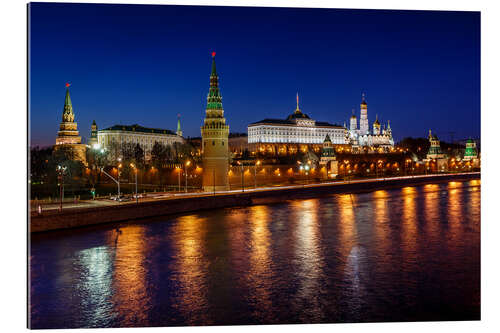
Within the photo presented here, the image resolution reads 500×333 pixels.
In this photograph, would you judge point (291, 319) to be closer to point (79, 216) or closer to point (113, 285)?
point (113, 285)

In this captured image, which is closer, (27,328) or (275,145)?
(27,328)

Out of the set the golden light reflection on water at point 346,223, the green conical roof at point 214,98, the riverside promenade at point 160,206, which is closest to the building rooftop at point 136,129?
the green conical roof at point 214,98

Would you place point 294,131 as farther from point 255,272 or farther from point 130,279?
point 130,279

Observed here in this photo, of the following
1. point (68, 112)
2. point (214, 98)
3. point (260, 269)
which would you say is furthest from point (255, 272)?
point (68, 112)

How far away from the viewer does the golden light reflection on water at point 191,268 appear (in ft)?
24.6

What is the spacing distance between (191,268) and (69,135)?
88.6ft

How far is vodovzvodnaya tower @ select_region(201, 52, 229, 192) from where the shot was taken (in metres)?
27.3

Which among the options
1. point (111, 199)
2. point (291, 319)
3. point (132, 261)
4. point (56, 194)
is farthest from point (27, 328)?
point (56, 194)

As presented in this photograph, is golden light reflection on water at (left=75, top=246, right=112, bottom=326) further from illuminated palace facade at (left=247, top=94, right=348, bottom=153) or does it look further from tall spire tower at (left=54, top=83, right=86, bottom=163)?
illuminated palace facade at (left=247, top=94, right=348, bottom=153)

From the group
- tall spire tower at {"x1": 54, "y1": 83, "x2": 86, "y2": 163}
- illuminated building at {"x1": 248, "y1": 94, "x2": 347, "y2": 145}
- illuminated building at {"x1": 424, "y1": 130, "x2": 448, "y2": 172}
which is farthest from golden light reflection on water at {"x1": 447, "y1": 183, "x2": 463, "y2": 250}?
illuminated building at {"x1": 248, "y1": 94, "x2": 347, "y2": 145}

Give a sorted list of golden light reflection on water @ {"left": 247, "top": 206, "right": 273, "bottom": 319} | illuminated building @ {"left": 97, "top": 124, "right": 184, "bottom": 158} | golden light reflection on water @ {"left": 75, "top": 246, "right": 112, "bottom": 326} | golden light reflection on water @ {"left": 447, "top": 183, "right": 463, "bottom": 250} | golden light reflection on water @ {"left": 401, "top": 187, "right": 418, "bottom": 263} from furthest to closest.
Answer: illuminated building @ {"left": 97, "top": 124, "right": 184, "bottom": 158} → golden light reflection on water @ {"left": 447, "top": 183, "right": 463, "bottom": 250} → golden light reflection on water @ {"left": 401, "top": 187, "right": 418, "bottom": 263} → golden light reflection on water @ {"left": 247, "top": 206, "right": 273, "bottom": 319} → golden light reflection on water @ {"left": 75, "top": 246, "right": 112, "bottom": 326}

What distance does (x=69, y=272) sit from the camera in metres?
9.89

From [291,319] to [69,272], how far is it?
211 inches

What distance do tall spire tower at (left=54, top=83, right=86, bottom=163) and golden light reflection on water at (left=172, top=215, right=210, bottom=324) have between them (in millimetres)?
19037
